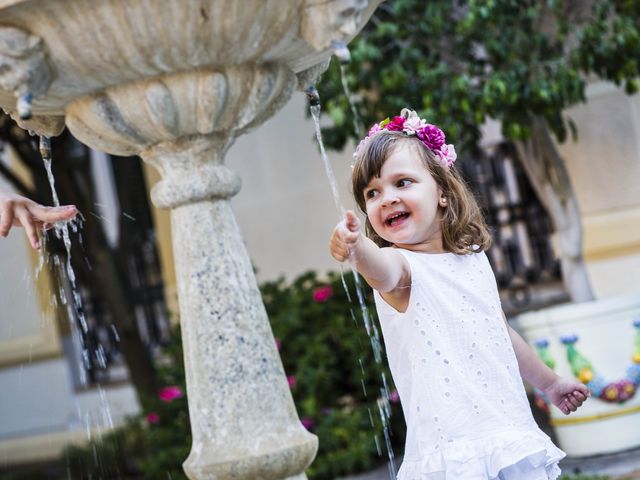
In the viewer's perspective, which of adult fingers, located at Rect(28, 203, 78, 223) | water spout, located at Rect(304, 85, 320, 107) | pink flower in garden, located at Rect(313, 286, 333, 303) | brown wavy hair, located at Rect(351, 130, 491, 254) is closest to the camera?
brown wavy hair, located at Rect(351, 130, 491, 254)

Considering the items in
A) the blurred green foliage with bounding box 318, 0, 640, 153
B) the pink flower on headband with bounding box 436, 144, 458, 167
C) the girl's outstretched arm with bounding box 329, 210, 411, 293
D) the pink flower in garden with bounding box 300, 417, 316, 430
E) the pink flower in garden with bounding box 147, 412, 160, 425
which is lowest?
the pink flower in garden with bounding box 300, 417, 316, 430

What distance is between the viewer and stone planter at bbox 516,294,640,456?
16.8 ft

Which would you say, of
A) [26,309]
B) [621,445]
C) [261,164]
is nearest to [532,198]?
[261,164]

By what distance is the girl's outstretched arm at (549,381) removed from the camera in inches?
111

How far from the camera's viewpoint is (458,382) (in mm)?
2514

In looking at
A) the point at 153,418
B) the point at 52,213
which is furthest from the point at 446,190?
the point at 153,418

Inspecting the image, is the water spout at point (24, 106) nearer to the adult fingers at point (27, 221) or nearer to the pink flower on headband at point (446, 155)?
the adult fingers at point (27, 221)

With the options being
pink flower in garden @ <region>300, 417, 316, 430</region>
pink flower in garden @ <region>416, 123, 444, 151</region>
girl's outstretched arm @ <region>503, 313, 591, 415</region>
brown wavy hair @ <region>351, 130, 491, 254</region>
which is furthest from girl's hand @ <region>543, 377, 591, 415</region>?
pink flower in garden @ <region>300, 417, 316, 430</region>

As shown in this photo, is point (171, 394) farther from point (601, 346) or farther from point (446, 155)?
point (446, 155)

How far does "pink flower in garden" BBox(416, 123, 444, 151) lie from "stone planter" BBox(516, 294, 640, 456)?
8.47 ft

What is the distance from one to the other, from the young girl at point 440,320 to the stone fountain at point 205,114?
36 cm

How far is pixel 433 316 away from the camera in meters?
2.57

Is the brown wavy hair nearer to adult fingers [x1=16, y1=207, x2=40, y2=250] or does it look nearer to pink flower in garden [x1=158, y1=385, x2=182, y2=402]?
adult fingers [x1=16, y1=207, x2=40, y2=250]

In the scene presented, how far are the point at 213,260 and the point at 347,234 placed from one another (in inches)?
27.7
